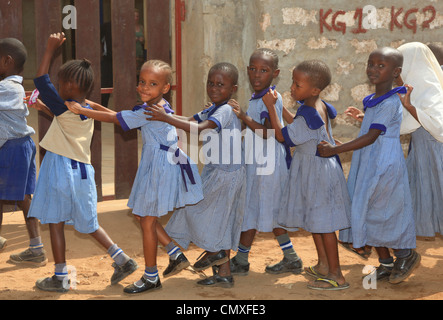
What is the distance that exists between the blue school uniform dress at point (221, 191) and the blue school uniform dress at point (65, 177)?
64cm

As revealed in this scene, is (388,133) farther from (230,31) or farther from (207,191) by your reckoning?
(230,31)

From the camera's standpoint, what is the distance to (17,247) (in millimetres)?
4559

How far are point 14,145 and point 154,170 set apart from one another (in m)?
1.17

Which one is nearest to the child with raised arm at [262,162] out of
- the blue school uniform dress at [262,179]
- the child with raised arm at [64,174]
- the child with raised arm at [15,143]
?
the blue school uniform dress at [262,179]

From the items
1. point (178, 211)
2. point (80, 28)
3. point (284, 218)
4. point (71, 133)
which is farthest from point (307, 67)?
point (80, 28)

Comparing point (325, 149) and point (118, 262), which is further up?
point (325, 149)

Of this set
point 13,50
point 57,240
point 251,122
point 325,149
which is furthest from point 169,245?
point 13,50

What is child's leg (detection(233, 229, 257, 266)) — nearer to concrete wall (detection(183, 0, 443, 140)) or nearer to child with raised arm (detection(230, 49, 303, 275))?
child with raised arm (detection(230, 49, 303, 275))

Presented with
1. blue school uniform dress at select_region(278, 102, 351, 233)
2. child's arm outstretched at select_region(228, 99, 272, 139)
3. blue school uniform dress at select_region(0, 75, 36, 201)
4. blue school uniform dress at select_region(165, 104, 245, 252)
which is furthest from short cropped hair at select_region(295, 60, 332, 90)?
blue school uniform dress at select_region(0, 75, 36, 201)

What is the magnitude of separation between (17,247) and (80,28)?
1.86m

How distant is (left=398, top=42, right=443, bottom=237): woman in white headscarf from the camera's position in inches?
157

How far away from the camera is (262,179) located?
158 inches

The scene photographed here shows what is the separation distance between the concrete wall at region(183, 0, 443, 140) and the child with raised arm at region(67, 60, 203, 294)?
1.57 meters

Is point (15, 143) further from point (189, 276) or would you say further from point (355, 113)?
point (355, 113)
